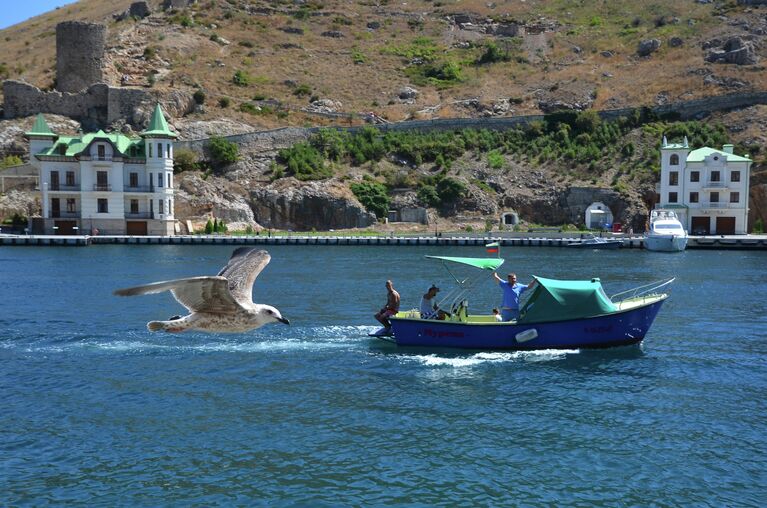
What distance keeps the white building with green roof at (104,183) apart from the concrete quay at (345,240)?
3.80m

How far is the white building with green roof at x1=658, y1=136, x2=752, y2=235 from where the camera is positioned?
80812mm

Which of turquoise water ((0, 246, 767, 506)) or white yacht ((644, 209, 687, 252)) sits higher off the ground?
white yacht ((644, 209, 687, 252))

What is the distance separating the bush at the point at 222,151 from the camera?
286 feet

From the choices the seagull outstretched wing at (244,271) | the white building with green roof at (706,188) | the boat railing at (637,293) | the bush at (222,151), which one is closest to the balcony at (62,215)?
the bush at (222,151)

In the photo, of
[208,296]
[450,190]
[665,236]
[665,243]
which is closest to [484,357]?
[208,296]

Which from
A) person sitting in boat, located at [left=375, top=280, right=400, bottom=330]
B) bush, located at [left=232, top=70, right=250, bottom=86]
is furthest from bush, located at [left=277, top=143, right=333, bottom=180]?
person sitting in boat, located at [left=375, top=280, right=400, bottom=330]

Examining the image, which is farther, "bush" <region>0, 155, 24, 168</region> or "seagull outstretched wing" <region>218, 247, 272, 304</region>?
"bush" <region>0, 155, 24, 168</region>

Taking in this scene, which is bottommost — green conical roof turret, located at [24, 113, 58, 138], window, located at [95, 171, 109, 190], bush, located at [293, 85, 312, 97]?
window, located at [95, 171, 109, 190]

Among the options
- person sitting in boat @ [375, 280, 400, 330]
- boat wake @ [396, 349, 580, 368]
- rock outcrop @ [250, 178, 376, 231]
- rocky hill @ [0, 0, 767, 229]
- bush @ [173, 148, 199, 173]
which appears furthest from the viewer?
bush @ [173, 148, 199, 173]

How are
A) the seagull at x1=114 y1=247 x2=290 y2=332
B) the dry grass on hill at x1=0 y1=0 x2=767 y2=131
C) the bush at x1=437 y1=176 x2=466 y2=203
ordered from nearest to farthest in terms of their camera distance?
the seagull at x1=114 y1=247 x2=290 y2=332 → the bush at x1=437 y1=176 x2=466 y2=203 → the dry grass on hill at x1=0 y1=0 x2=767 y2=131

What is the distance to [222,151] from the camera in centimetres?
8738

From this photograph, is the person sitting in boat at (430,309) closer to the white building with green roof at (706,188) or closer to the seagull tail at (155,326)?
the seagull tail at (155,326)

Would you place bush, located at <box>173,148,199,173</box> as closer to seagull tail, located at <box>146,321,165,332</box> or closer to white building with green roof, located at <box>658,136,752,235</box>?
white building with green roof, located at <box>658,136,752,235</box>

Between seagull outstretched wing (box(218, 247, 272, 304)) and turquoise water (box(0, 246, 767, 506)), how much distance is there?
3763 mm
